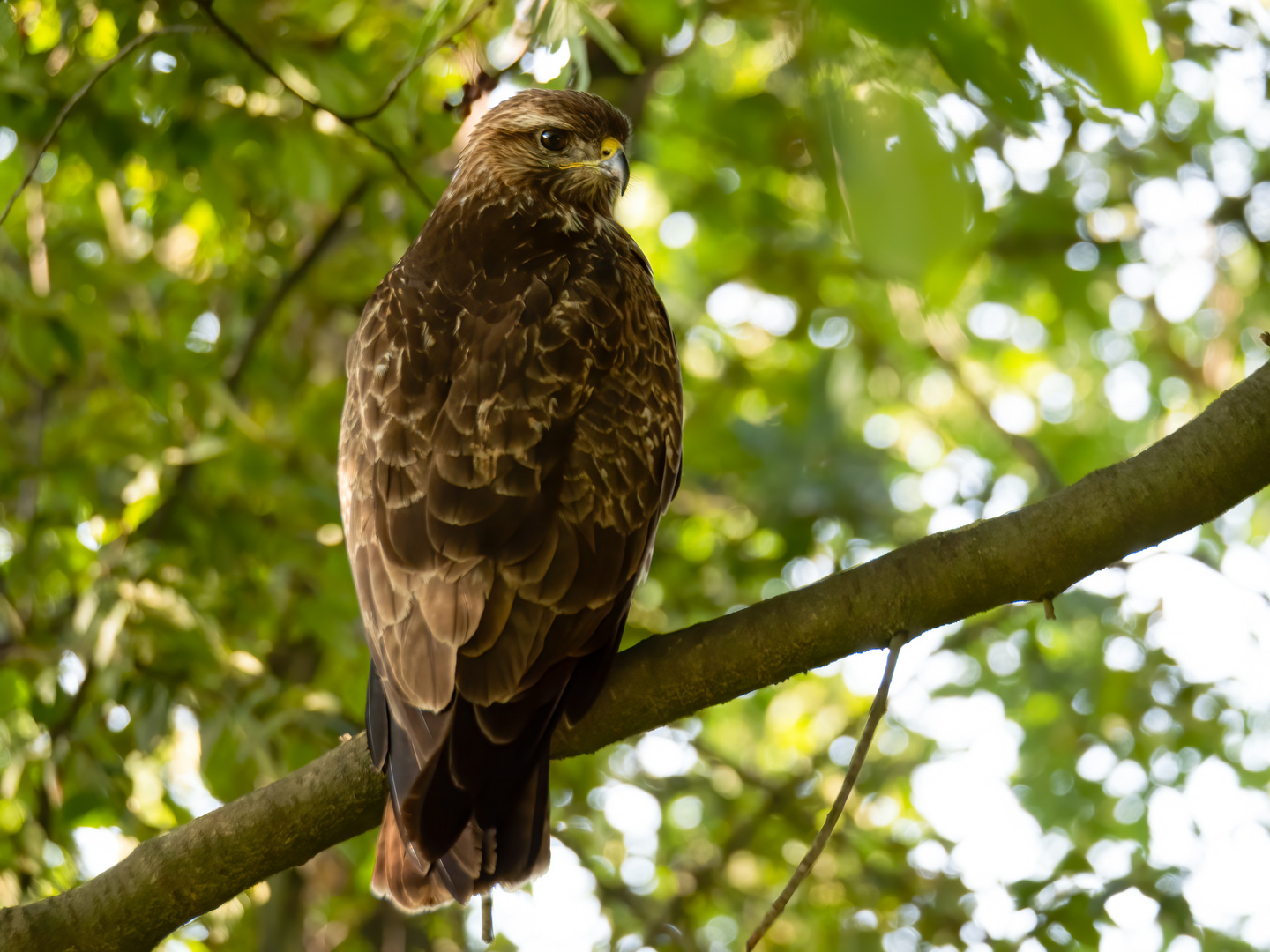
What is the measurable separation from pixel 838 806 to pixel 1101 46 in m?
1.47

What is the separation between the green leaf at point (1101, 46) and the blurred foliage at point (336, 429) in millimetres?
1563

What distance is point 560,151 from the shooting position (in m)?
3.60

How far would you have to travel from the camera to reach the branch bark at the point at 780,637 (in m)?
2.09

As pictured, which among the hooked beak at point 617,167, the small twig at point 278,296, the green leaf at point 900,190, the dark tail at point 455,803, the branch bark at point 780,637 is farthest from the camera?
the small twig at point 278,296

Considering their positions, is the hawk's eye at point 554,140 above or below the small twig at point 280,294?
above

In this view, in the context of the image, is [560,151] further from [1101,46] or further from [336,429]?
[1101,46]

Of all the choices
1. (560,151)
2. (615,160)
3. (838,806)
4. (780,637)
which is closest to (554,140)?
(560,151)

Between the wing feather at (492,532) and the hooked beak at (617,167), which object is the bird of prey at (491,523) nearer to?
the wing feather at (492,532)

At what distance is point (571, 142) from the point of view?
3.60m

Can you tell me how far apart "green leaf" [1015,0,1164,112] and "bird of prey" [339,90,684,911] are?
1.74m

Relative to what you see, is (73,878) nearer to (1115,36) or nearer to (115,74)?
(115,74)

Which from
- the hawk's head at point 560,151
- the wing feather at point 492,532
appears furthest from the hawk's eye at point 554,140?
the wing feather at point 492,532

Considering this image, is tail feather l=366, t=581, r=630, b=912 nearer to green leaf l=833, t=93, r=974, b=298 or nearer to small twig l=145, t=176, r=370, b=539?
green leaf l=833, t=93, r=974, b=298

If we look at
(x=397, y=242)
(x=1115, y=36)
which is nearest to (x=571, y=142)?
(x=397, y=242)
